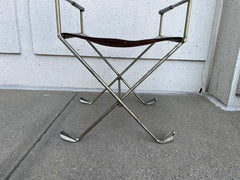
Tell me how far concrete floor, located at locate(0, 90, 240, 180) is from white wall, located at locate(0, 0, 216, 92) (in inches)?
11.4

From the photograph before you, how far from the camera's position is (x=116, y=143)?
3.09 feet

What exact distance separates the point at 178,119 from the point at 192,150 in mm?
331

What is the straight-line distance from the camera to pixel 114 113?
1.28 m

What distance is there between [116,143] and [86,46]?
0.94 m

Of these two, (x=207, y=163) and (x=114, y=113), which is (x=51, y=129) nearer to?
(x=114, y=113)

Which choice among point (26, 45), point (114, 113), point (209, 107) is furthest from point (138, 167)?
point (26, 45)

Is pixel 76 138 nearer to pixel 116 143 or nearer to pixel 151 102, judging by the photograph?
pixel 116 143

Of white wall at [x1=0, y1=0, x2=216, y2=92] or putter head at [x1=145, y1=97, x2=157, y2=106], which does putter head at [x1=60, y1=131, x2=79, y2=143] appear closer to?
putter head at [x1=145, y1=97, x2=157, y2=106]

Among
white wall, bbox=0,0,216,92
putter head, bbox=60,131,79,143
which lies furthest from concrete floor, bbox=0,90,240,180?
white wall, bbox=0,0,216,92

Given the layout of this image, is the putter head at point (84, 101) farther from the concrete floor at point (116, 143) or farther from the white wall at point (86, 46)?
the white wall at point (86, 46)

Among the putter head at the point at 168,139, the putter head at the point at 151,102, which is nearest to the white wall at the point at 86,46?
the putter head at the point at 151,102

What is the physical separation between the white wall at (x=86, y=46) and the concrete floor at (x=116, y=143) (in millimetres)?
291

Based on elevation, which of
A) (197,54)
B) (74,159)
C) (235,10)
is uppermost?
(235,10)

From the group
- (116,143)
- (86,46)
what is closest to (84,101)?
(86,46)
